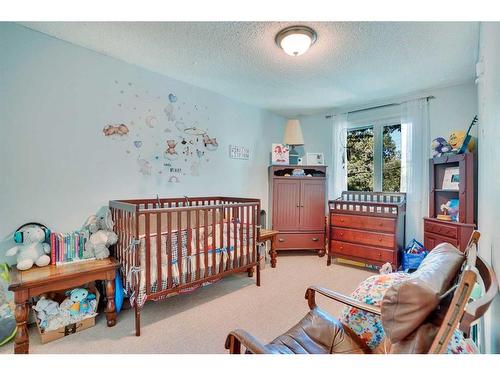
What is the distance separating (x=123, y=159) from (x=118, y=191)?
320mm

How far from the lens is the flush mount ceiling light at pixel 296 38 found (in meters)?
1.89

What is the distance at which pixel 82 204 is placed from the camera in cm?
224

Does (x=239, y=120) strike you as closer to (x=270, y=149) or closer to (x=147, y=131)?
(x=270, y=149)

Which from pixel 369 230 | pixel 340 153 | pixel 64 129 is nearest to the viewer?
pixel 64 129

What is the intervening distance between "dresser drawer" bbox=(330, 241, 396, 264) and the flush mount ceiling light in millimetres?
2417

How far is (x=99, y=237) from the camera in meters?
2.11

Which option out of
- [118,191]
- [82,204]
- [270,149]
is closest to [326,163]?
[270,149]

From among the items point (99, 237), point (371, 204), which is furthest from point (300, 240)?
point (99, 237)

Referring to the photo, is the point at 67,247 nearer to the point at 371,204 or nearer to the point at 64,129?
the point at 64,129

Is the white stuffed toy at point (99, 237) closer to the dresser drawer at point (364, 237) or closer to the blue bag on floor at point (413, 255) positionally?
the dresser drawer at point (364, 237)

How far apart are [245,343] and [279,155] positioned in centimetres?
318
